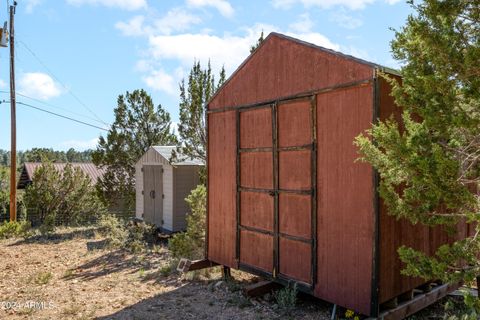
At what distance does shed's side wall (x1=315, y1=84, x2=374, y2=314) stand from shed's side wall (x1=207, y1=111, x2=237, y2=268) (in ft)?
6.52

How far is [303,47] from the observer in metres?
5.32

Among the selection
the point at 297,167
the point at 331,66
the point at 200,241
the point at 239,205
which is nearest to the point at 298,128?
the point at 297,167

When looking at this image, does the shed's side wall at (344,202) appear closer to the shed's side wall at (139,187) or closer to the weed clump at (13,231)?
the shed's side wall at (139,187)

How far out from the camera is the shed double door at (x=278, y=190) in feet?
17.2

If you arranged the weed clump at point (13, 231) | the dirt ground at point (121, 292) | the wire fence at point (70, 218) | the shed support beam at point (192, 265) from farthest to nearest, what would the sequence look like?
the wire fence at point (70, 218)
the weed clump at point (13, 231)
the shed support beam at point (192, 265)
the dirt ground at point (121, 292)

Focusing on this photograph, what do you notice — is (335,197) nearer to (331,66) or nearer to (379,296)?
(379,296)

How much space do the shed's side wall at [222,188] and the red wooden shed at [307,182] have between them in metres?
0.02

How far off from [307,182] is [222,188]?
2106 millimetres

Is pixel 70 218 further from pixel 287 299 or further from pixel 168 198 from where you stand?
pixel 287 299

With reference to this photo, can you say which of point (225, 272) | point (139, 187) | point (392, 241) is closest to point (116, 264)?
point (225, 272)

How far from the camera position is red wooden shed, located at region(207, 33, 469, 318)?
445cm

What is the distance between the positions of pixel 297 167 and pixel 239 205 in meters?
1.54

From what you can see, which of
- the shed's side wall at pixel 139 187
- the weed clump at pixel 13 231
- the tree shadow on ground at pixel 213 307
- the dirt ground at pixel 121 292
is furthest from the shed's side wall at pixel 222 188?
the weed clump at pixel 13 231

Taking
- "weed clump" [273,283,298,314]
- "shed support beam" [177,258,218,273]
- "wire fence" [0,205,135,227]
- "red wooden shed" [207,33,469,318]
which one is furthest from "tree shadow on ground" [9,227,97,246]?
"weed clump" [273,283,298,314]
